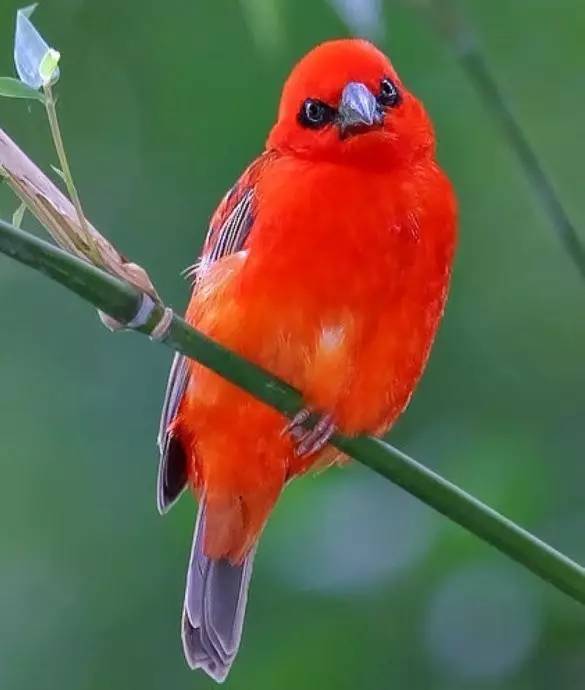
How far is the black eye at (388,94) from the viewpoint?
2.83 m

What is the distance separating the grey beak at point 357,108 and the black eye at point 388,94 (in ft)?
0.26

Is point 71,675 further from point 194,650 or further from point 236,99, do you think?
point 236,99

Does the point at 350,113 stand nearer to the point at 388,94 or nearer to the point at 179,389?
the point at 388,94

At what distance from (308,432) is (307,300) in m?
0.27

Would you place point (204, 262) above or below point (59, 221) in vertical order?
below

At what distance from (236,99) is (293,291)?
5.10 ft

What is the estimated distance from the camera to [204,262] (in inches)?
112

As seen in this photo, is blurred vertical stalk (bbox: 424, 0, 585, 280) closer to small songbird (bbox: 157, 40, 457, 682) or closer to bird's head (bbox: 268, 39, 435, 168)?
small songbird (bbox: 157, 40, 457, 682)

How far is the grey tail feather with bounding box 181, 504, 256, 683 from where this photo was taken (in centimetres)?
287

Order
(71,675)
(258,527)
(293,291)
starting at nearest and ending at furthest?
(293,291) → (258,527) → (71,675)

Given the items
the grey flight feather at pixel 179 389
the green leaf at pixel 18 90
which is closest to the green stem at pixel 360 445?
the green leaf at pixel 18 90

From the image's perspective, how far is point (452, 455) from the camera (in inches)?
124

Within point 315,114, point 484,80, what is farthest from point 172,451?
point 484,80

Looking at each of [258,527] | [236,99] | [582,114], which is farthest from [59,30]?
[258,527]
